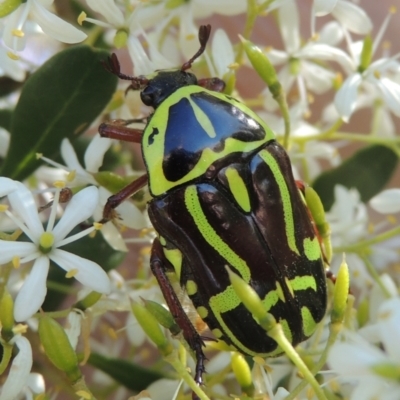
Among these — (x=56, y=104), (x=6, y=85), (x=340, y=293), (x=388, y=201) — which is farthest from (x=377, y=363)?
(x=6, y=85)

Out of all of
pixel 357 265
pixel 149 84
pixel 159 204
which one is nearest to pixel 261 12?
pixel 149 84

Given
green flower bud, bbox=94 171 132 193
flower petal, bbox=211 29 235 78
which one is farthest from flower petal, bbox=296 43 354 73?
green flower bud, bbox=94 171 132 193

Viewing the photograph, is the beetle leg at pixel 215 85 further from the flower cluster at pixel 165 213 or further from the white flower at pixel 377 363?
the white flower at pixel 377 363

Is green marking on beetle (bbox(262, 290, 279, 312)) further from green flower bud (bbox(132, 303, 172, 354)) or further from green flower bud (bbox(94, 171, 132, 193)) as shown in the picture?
green flower bud (bbox(94, 171, 132, 193))

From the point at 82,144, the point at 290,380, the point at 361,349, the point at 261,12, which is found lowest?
the point at 290,380

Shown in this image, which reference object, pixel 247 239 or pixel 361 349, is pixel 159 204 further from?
pixel 361 349

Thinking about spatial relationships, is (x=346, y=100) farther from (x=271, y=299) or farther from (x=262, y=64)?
(x=271, y=299)
